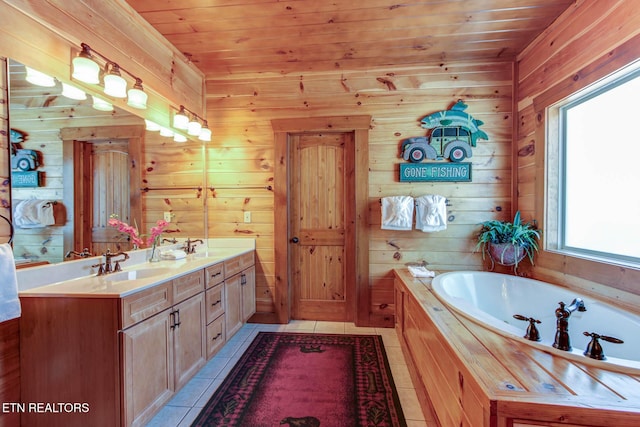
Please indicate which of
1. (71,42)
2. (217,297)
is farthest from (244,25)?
(217,297)

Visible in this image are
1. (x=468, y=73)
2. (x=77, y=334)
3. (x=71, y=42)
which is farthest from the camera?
(x=468, y=73)

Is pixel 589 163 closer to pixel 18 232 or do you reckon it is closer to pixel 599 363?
pixel 599 363

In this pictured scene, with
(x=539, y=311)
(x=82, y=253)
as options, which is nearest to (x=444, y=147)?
(x=539, y=311)

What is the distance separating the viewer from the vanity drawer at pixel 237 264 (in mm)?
2236

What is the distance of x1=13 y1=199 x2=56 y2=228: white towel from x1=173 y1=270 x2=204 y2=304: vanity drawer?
2.46 ft

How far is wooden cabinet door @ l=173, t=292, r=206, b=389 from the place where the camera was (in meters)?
1.62

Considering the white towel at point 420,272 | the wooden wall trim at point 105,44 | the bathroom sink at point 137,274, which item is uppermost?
the wooden wall trim at point 105,44

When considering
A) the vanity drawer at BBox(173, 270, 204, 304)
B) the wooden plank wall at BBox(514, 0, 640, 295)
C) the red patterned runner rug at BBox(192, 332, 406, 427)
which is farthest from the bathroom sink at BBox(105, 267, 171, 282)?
the wooden plank wall at BBox(514, 0, 640, 295)

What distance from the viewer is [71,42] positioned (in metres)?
1.49

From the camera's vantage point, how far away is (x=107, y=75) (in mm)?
1620

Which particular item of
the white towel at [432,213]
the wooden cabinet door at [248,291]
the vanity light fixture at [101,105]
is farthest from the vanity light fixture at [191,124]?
the white towel at [432,213]

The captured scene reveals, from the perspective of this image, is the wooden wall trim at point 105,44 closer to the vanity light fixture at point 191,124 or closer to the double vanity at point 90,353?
the vanity light fixture at point 191,124

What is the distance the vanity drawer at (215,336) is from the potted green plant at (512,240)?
240 cm

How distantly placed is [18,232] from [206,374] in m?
1.45
